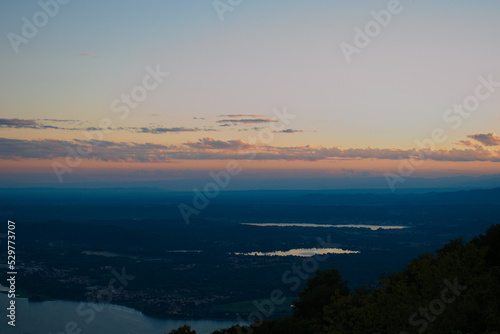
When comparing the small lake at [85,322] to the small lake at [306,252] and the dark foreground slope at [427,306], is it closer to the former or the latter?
the dark foreground slope at [427,306]

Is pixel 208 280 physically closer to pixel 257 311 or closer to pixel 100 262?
pixel 257 311

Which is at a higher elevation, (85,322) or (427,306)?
(85,322)

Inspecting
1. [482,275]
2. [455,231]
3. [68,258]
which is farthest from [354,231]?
[482,275]

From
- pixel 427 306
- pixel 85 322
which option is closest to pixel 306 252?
pixel 85 322

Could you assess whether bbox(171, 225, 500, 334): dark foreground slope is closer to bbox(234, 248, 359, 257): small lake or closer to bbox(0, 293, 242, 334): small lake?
bbox(0, 293, 242, 334): small lake

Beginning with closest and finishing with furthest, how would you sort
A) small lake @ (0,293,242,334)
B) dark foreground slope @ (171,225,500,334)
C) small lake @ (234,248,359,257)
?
dark foreground slope @ (171,225,500,334) → small lake @ (0,293,242,334) → small lake @ (234,248,359,257)

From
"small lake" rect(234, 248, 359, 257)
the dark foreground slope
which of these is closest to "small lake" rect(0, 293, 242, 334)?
the dark foreground slope

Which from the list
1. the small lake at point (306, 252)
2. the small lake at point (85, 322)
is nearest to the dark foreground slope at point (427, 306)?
the small lake at point (85, 322)

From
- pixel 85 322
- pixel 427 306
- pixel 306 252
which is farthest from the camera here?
pixel 306 252

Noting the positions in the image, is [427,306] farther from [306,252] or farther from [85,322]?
[306,252]
